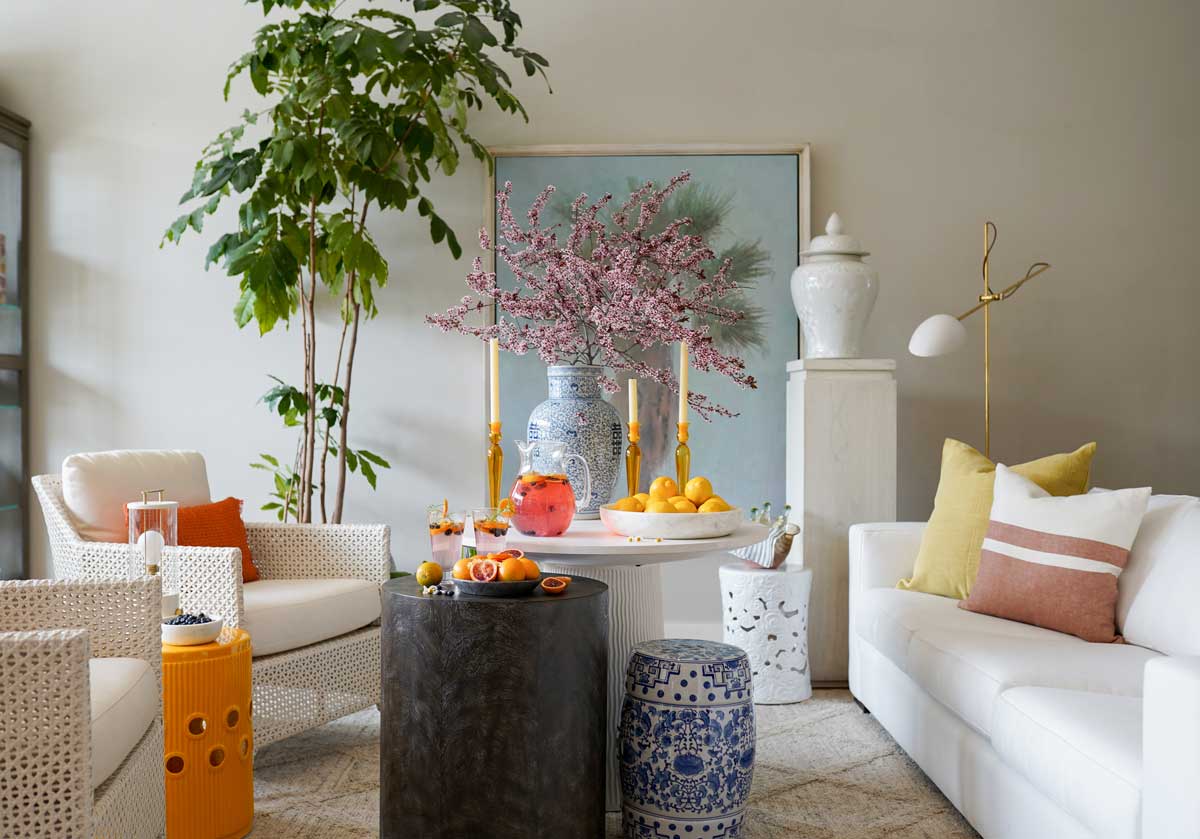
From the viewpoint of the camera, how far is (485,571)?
2.02 m

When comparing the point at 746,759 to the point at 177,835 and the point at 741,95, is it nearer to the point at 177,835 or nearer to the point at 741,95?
the point at 177,835

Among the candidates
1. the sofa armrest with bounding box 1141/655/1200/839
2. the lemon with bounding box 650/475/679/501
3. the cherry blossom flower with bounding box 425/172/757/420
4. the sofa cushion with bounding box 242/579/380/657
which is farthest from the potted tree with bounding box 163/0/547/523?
the sofa armrest with bounding box 1141/655/1200/839

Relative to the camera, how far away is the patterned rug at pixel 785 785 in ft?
7.74

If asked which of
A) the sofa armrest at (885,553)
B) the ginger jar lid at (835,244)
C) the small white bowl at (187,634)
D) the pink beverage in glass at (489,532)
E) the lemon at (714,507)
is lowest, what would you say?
the small white bowl at (187,634)

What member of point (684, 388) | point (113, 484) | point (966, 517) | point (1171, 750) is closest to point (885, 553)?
point (966, 517)

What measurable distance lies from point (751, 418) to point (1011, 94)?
1.58m

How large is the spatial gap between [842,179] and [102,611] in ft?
9.80

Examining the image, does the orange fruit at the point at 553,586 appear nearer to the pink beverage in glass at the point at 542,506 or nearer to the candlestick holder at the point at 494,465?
the pink beverage in glass at the point at 542,506

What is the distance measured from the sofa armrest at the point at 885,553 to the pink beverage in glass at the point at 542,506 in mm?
1218

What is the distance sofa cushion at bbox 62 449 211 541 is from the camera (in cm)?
288

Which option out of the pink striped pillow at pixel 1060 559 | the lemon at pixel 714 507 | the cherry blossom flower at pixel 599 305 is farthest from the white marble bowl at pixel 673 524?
the pink striped pillow at pixel 1060 559

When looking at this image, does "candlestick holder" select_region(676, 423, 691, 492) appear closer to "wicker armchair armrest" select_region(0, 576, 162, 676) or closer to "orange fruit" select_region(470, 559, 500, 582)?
"orange fruit" select_region(470, 559, 500, 582)

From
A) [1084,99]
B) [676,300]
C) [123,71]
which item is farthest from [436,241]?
[1084,99]

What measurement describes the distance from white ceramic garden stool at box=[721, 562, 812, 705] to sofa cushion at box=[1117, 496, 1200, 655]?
1125 mm
